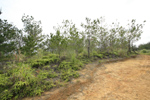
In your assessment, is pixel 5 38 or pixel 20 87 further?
pixel 5 38

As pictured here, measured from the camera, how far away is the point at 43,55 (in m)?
8.65

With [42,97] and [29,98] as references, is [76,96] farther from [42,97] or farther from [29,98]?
[29,98]

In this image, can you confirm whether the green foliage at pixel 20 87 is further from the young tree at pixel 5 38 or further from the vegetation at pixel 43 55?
the young tree at pixel 5 38

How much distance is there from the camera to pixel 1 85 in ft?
10.3

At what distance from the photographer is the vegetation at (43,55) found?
128 inches

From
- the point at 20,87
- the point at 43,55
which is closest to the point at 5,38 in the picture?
the point at 43,55

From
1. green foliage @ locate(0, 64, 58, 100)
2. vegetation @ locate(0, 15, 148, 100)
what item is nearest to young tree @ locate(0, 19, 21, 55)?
vegetation @ locate(0, 15, 148, 100)

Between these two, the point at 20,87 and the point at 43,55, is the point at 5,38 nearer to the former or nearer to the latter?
the point at 43,55


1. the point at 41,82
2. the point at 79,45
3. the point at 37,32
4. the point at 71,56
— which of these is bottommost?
the point at 41,82

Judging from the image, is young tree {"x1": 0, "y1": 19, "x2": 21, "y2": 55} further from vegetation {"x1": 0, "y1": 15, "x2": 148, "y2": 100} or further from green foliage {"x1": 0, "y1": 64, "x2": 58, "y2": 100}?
green foliage {"x1": 0, "y1": 64, "x2": 58, "y2": 100}

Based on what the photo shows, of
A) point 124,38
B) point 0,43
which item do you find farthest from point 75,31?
point 124,38

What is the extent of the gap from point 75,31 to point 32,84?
6988mm

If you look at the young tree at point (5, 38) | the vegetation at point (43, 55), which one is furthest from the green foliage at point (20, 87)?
the young tree at point (5, 38)

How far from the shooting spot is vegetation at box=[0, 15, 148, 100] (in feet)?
10.7
